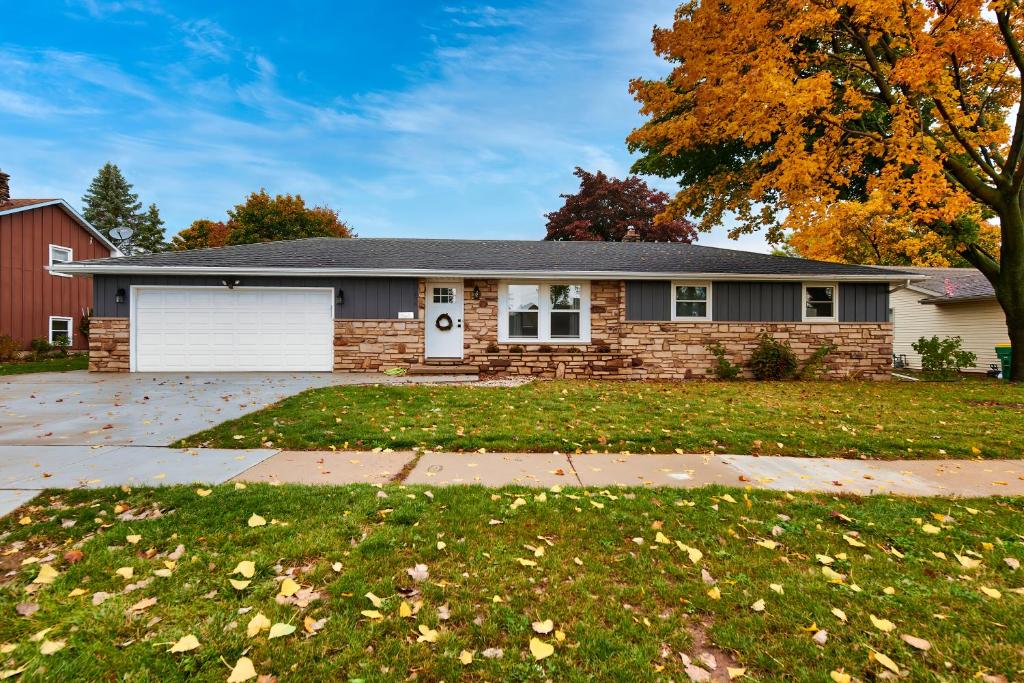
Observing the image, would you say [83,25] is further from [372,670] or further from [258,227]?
[372,670]

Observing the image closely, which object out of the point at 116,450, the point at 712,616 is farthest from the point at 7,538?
the point at 712,616

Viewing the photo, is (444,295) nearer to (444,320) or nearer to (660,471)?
(444,320)

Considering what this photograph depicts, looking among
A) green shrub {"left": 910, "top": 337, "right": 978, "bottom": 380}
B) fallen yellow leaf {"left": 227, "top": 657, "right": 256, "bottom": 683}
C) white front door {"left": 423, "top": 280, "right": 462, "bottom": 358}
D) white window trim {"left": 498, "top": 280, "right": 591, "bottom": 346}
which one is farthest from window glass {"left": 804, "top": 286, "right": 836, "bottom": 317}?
fallen yellow leaf {"left": 227, "top": 657, "right": 256, "bottom": 683}

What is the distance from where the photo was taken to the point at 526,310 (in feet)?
39.6

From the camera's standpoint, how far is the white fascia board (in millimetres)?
11125

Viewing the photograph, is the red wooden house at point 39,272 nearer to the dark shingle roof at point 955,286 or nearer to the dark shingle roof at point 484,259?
the dark shingle roof at point 484,259

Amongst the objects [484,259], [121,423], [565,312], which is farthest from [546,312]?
[121,423]

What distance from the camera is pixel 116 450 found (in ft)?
15.0

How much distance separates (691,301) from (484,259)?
576 cm

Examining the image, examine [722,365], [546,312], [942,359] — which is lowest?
[722,365]

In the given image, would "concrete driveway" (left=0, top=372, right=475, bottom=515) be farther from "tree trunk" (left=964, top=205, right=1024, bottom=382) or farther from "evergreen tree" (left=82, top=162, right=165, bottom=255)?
"evergreen tree" (left=82, top=162, right=165, bottom=255)

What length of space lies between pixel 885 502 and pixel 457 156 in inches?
734

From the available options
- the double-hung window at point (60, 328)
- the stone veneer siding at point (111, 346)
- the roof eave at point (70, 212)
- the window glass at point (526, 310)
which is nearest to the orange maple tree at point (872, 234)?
the window glass at point (526, 310)

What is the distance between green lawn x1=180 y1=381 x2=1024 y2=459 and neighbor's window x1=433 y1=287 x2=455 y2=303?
3683mm
